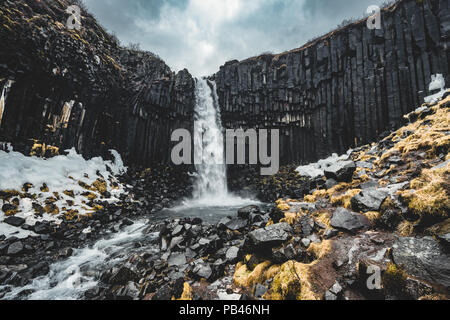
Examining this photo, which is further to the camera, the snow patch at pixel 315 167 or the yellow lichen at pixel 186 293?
the snow patch at pixel 315 167

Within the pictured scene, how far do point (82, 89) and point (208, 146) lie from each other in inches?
619

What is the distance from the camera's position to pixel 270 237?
530 cm

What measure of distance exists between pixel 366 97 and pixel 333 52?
23.7 feet

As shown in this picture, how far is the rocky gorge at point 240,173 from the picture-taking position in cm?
426

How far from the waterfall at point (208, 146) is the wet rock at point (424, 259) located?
22.2 m

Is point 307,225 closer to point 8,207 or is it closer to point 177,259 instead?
point 177,259

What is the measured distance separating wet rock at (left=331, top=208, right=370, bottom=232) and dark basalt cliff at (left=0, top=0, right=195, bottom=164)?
19674 millimetres

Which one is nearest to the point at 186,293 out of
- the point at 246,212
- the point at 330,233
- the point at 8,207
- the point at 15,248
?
the point at 330,233

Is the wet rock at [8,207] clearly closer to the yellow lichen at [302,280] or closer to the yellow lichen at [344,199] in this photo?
the yellow lichen at [302,280]

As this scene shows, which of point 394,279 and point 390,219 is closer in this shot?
point 394,279

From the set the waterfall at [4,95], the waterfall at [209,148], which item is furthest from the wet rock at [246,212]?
the waterfall at [4,95]

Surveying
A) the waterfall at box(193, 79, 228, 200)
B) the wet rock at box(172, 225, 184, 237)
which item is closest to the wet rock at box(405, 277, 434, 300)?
the wet rock at box(172, 225, 184, 237)
